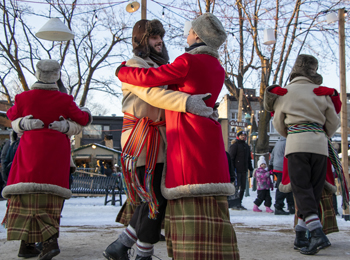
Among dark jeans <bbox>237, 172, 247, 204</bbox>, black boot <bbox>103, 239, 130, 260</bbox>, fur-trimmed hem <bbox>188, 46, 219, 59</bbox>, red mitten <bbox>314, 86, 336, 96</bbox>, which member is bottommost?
dark jeans <bbox>237, 172, 247, 204</bbox>

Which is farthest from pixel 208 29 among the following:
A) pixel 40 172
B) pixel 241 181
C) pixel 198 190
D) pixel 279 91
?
pixel 241 181

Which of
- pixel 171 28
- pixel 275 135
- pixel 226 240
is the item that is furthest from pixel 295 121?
pixel 275 135

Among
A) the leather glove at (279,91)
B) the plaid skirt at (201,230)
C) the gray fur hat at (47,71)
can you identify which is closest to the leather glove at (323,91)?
the leather glove at (279,91)

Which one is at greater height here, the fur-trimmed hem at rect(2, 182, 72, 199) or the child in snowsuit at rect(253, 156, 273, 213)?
the fur-trimmed hem at rect(2, 182, 72, 199)

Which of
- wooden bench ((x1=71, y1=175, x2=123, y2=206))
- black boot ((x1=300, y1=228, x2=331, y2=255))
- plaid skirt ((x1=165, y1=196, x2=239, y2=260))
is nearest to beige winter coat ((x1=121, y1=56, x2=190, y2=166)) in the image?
plaid skirt ((x1=165, y1=196, x2=239, y2=260))

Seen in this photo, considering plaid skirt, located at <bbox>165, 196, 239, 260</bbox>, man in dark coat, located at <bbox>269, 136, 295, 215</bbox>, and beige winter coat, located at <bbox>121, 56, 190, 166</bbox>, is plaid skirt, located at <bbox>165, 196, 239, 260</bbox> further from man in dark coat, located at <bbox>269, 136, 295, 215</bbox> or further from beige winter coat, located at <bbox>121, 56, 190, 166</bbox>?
man in dark coat, located at <bbox>269, 136, 295, 215</bbox>

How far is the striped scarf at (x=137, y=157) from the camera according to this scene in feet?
8.16

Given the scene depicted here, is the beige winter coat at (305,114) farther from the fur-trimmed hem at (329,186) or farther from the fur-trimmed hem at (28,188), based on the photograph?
the fur-trimmed hem at (28,188)

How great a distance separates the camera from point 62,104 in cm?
357

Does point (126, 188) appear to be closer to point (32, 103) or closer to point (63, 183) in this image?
point (63, 183)

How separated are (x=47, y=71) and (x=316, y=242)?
2.97 metres

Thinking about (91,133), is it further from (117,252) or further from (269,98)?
(117,252)

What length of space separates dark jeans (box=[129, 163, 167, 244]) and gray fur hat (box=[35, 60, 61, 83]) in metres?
1.57

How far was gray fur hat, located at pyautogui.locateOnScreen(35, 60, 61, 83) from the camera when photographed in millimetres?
3561
